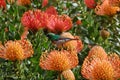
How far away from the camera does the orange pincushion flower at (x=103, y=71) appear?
152 centimetres

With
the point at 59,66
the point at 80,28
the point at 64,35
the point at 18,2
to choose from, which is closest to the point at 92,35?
the point at 80,28

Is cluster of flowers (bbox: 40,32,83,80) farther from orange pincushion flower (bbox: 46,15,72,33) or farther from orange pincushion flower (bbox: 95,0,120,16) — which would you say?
orange pincushion flower (bbox: 95,0,120,16)

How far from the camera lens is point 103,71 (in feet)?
4.98

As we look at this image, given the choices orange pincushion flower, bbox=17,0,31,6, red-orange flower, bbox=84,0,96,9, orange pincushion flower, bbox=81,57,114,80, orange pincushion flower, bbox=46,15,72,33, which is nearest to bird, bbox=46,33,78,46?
orange pincushion flower, bbox=46,15,72,33

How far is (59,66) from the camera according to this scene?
158cm

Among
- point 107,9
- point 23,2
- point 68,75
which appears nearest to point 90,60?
point 68,75

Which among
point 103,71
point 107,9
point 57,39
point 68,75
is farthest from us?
point 107,9

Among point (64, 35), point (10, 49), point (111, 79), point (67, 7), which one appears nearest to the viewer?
point (111, 79)

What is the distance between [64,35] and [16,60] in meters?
Answer: 0.27

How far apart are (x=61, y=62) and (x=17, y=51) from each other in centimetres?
17

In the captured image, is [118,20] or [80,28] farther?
[118,20]

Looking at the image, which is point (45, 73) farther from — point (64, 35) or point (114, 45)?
point (114, 45)

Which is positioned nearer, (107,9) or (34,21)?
(34,21)

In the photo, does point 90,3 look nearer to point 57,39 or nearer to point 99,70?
point 57,39
